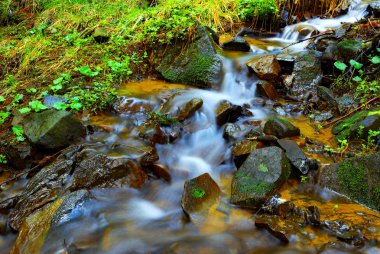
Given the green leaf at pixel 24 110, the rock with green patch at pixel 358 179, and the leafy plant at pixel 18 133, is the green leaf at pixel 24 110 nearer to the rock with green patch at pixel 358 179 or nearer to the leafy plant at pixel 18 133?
the leafy plant at pixel 18 133

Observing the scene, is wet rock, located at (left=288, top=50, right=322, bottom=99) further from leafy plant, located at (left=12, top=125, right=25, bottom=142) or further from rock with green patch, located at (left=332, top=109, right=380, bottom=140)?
leafy plant, located at (left=12, top=125, right=25, bottom=142)

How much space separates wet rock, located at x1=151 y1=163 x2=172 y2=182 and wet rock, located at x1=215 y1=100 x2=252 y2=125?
1223mm

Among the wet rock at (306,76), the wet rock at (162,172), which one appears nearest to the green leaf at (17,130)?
the wet rock at (162,172)

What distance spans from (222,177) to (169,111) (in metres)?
1.40

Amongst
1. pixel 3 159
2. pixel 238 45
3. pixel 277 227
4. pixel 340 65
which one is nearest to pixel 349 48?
pixel 340 65

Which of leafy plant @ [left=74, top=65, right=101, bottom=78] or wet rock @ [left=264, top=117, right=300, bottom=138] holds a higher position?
leafy plant @ [left=74, top=65, right=101, bottom=78]

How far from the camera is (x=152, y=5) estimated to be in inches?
301

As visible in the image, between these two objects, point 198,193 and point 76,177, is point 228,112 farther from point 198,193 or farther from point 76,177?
point 76,177

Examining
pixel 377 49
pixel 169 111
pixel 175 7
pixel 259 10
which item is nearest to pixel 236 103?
pixel 169 111

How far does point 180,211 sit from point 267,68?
3159mm

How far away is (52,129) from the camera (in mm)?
3824

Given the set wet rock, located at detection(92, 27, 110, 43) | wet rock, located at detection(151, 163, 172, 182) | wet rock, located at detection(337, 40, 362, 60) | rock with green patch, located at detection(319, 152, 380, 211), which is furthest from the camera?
wet rock, located at detection(92, 27, 110, 43)

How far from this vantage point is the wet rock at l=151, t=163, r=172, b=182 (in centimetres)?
362

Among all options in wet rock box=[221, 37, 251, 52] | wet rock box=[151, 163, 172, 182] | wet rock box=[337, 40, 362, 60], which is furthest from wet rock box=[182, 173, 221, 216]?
wet rock box=[221, 37, 251, 52]
